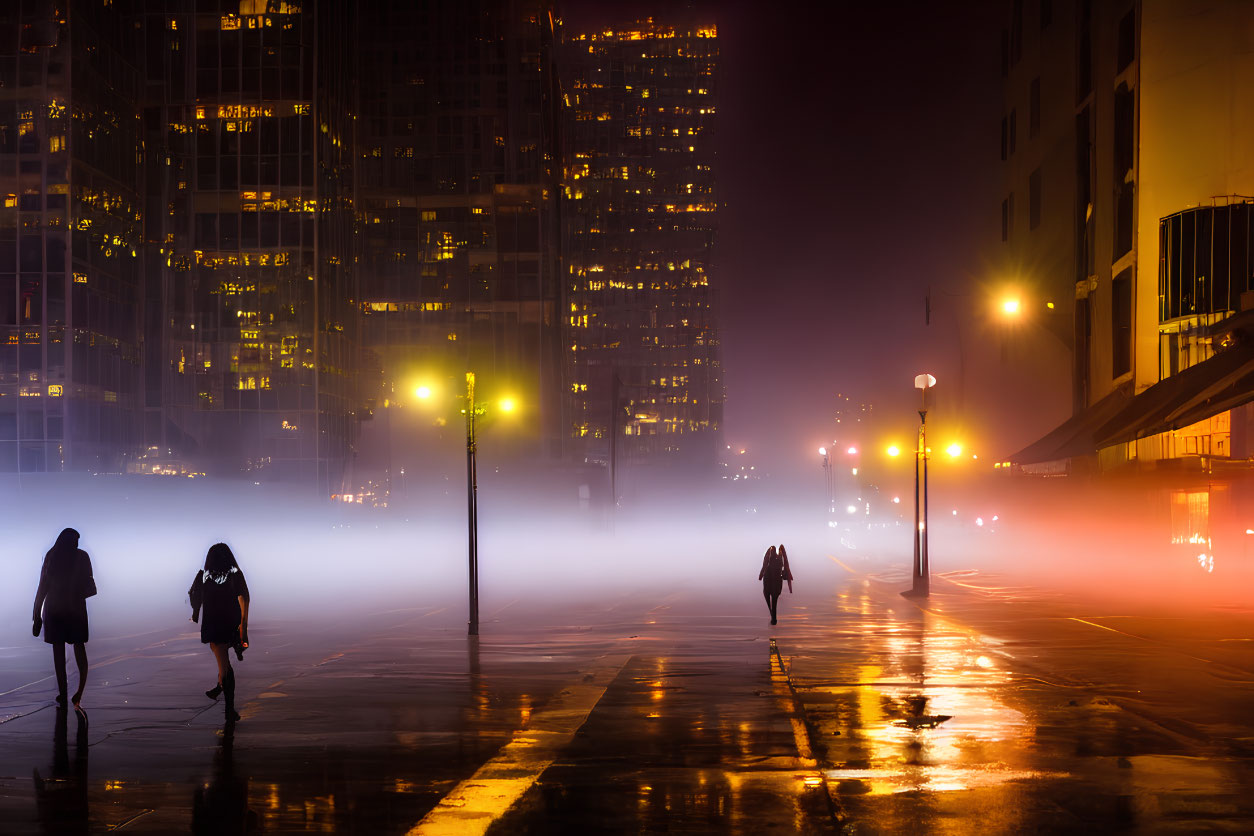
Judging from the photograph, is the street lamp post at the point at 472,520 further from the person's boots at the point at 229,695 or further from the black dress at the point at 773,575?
the person's boots at the point at 229,695

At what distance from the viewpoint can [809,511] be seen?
19162 centimetres

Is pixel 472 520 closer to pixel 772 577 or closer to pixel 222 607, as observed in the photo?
pixel 772 577

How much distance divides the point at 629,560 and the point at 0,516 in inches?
1214

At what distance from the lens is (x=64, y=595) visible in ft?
45.7

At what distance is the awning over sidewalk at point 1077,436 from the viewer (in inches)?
1710

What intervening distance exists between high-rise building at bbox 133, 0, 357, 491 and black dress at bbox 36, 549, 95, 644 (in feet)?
295

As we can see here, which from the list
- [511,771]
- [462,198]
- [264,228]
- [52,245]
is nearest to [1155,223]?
[511,771]

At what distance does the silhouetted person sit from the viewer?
8.55 metres

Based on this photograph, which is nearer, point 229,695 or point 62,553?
point 229,695

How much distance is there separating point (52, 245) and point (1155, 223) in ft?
233

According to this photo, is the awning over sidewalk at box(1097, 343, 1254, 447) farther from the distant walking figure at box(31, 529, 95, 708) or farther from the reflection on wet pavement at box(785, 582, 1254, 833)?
the distant walking figure at box(31, 529, 95, 708)

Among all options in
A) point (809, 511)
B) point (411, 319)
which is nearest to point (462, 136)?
point (411, 319)

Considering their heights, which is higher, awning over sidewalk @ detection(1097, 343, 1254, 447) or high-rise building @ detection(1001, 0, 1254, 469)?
high-rise building @ detection(1001, 0, 1254, 469)

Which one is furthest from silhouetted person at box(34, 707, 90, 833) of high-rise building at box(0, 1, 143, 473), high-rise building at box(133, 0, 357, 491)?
high-rise building at box(133, 0, 357, 491)
